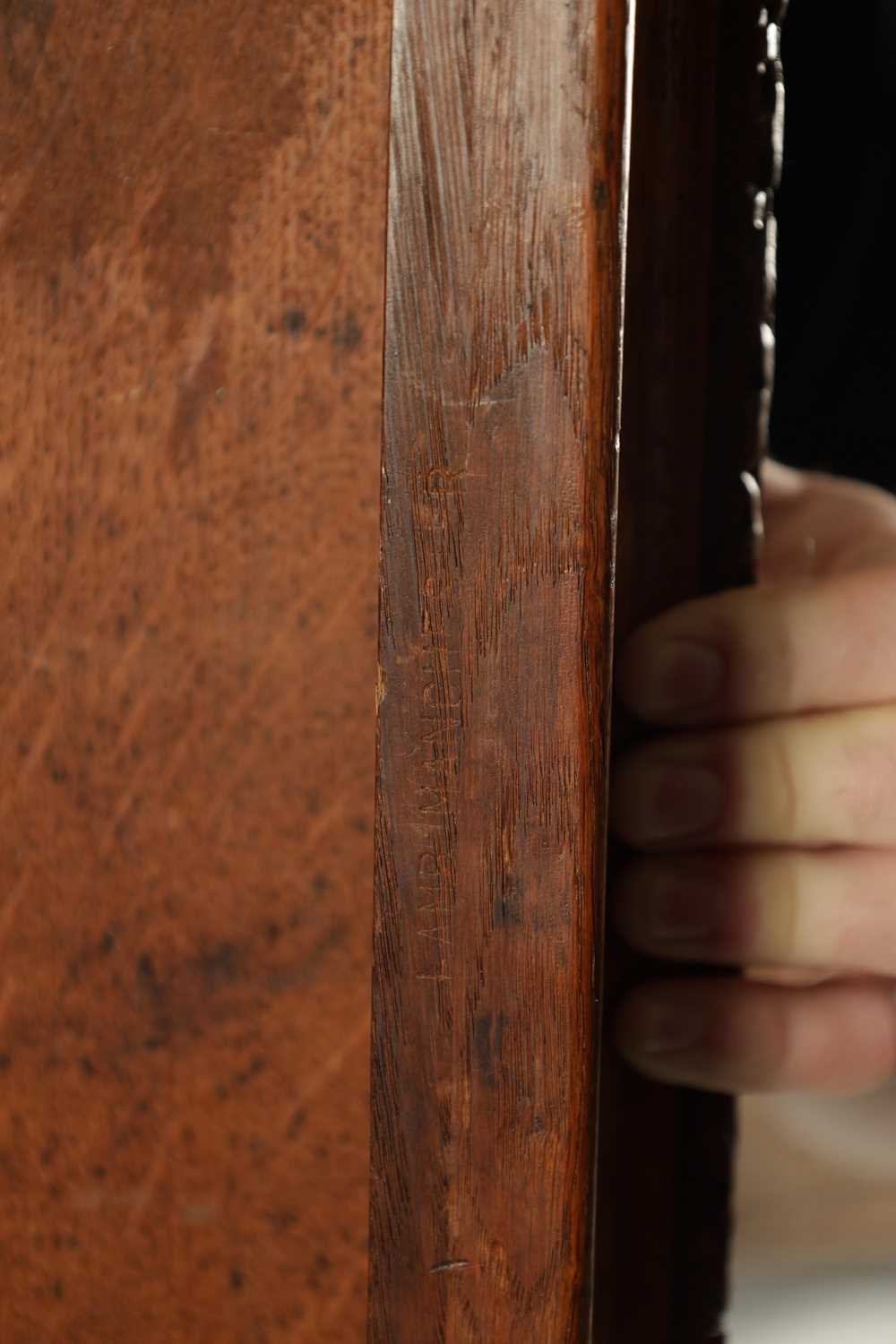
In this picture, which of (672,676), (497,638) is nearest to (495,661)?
(497,638)

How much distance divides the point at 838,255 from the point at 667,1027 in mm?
286

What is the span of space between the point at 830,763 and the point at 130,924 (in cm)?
23

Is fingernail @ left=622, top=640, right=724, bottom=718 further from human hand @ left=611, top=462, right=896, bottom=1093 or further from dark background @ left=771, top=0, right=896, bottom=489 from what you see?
dark background @ left=771, top=0, right=896, bottom=489

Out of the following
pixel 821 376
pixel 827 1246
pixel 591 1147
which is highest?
pixel 821 376

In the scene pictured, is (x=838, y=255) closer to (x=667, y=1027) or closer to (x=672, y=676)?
(x=672, y=676)

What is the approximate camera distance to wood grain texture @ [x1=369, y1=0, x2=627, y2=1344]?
243 mm

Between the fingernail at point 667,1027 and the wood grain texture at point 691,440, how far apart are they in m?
0.01

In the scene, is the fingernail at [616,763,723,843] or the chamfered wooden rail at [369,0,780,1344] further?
the fingernail at [616,763,723,843]

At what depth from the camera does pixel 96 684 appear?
0.97 ft

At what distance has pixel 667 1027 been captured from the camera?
368 millimetres

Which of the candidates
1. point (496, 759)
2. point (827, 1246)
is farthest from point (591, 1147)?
point (827, 1246)

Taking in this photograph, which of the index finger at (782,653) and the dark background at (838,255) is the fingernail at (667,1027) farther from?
the dark background at (838,255)

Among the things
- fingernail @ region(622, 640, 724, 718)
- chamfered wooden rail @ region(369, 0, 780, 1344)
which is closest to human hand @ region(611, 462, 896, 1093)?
fingernail @ region(622, 640, 724, 718)

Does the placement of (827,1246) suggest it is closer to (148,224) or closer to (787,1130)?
(787,1130)
